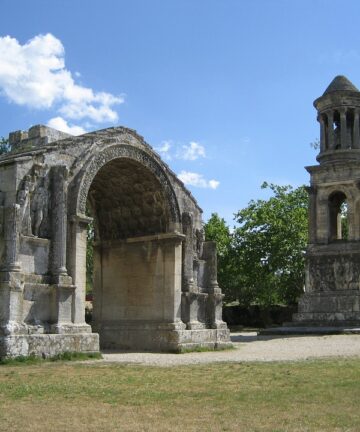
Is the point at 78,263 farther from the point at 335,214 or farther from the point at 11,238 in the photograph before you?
the point at 335,214

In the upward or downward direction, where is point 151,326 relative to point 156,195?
downward

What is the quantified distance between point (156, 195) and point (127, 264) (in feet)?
7.83

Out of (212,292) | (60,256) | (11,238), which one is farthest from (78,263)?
(212,292)

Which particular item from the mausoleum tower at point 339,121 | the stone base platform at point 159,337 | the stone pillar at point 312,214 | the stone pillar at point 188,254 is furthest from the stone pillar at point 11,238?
the mausoleum tower at point 339,121

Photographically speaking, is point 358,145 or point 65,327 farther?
point 358,145

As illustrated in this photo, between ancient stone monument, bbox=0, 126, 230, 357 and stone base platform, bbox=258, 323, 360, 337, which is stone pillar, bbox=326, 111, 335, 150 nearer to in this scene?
stone base platform, bbox=258, 323, 360, 337

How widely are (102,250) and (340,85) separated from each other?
17.0m

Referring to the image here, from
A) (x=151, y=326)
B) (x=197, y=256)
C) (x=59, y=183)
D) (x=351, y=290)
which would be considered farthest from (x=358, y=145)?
(x=59, y=183)

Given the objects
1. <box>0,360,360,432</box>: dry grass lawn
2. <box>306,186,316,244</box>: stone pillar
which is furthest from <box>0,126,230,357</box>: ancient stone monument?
<box>306,186,316,244</box>: stone pillar

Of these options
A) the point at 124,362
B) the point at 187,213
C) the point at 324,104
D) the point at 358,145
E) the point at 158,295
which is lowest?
the point at 124,362

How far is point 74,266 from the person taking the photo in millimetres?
15555

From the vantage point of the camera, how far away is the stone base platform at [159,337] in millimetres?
18297

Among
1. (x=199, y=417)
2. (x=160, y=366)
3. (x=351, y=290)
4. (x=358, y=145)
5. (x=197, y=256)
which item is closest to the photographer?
(x=199, y=417)

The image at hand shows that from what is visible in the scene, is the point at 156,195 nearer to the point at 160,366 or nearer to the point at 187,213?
the point at 187,213
